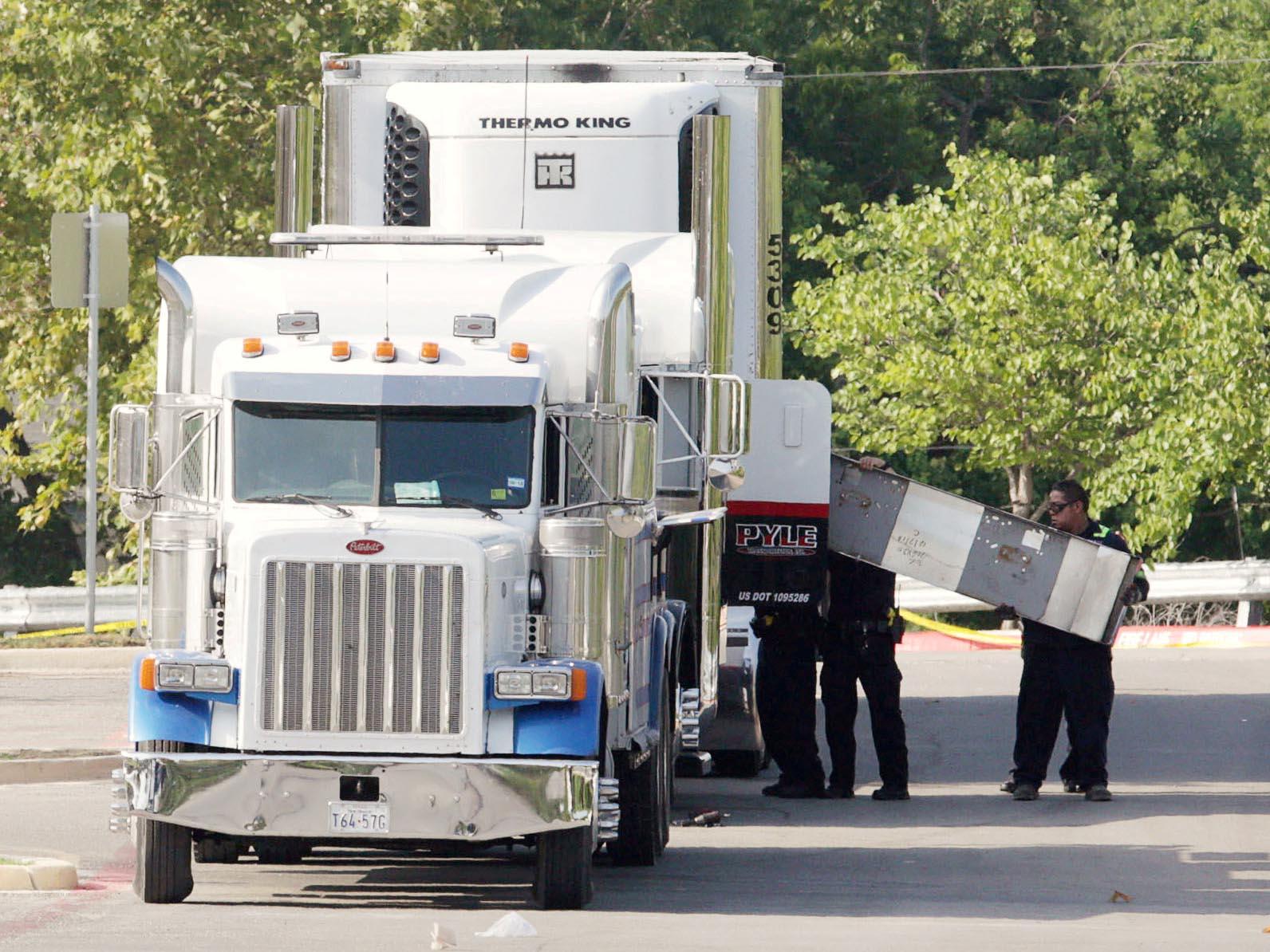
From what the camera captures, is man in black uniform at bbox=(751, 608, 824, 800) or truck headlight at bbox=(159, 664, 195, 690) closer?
truck headlight at bbox=(159, 664, 195, 690)

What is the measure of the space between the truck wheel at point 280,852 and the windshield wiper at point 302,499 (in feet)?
7.36

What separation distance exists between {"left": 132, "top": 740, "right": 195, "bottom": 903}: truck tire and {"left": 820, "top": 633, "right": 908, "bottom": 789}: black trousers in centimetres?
554

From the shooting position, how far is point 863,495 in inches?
598

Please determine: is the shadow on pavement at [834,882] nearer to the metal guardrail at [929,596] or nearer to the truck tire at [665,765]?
the truck tire at [665,765]

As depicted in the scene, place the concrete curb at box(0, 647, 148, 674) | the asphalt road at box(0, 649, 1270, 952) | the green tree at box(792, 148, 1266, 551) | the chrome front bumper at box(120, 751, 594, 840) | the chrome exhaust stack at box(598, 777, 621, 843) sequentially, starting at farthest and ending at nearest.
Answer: the green tree at box(792, 148, 1266, 551) → the concrete curb at box(0, 647, 148, 674) → the chrome exhaust stack at box(598, 777, 621, 843) → the chrome front bumper at box(120, 751, 594, 840) → the asphalt road at box(0, 649, 1270, 952)

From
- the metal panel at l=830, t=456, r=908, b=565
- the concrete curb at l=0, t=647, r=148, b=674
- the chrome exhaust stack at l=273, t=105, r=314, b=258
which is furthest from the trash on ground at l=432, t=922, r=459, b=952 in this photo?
the concrete curb at l=0, t=647, r=148, b=674

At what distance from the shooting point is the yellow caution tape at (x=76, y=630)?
24.4m

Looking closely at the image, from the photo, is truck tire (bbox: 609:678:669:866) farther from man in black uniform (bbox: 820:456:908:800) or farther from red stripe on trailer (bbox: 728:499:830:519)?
man in black uniform (bbox: 820:456:908:800)

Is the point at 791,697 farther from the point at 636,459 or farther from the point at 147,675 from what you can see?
the point at 147,675

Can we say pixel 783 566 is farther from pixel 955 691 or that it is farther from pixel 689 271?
pixel 955 691

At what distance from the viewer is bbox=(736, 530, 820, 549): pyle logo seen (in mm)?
14367

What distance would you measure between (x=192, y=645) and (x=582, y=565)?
1.74 meters

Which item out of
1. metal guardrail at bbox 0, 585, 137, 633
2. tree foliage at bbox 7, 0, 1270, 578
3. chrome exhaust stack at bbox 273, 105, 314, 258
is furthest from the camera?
tree foliage at bbox 7, 0, 1270, 578

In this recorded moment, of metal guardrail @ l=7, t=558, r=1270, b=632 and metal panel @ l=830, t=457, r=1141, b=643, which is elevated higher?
metal panel @ l=830, t=457, r=1141, b=643
